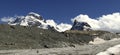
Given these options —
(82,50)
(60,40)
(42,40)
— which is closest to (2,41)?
(42,40)

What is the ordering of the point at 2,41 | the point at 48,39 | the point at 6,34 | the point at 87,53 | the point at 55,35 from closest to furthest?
the point at 87,53, the point at 2,41, the point at 6,34, the point at 48,39, the point at 55,35

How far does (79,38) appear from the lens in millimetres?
74438

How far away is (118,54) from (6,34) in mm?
48219

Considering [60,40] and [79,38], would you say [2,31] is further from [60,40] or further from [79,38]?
[79,38]

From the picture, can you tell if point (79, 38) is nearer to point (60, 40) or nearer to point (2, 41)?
point (60, 40)

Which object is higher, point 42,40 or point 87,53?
point 42,40

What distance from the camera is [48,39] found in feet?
222

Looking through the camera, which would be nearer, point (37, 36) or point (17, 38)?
point (17, 38)

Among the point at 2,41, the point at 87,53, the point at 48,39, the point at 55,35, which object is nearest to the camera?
the point at 87,53

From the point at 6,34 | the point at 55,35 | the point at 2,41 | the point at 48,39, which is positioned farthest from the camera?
the point at 55,35

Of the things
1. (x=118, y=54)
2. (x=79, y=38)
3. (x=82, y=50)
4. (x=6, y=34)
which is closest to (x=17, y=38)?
(x=6, y=34)

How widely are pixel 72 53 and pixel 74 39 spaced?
5198 centimetres

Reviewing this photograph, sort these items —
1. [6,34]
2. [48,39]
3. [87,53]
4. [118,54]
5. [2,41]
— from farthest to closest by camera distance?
[48,39] < [6,34] < [2,41] < [87,53] < [118,54]

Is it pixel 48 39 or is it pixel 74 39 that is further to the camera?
pixel 74 39
